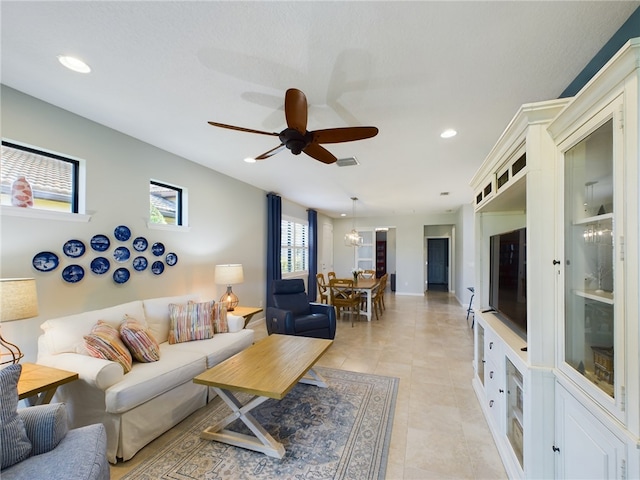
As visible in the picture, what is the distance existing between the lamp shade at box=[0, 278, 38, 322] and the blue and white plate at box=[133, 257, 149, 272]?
120cm

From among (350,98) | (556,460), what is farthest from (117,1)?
(556,460)

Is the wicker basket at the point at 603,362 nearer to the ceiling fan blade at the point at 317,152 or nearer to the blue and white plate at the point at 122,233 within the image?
the ceiling fan blade at the point at 317,152

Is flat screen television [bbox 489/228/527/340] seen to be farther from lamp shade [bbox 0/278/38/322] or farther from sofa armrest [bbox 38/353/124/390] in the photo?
lamp shade [bbox 0/278/38/322]

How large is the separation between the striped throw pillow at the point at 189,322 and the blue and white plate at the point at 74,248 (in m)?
0.95

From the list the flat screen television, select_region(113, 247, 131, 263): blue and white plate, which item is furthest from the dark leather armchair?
the flat screen television

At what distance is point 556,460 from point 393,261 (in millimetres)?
9004

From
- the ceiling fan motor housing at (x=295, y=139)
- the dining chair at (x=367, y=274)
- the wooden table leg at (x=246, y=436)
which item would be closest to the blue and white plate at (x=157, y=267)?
the wooden table leg at (x=246, y=436)

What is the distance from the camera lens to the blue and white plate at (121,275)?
9.13 ft

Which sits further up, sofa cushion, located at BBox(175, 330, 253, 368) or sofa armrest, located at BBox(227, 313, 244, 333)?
sofa armrest, located at BBox(227, 313, 244, 333)

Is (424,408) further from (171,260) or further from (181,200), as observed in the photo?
(181,200)

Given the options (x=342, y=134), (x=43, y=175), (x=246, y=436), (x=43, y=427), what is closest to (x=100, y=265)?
(x=43, y=175)

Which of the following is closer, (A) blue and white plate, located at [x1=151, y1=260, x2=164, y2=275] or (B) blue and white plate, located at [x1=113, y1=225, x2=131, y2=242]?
(B) blue and white plate, located at [x1=113, y1=225, x2=131, y2=242]

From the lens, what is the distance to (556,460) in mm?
1414

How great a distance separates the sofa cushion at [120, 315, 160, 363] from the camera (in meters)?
2.26
